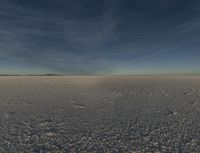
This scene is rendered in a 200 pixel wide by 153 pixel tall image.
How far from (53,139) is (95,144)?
1.35m

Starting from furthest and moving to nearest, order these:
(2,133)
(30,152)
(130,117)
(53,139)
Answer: (130,117), (2,133), (53,139), (30,152)

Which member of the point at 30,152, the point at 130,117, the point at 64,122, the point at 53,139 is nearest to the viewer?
the point at 30,152

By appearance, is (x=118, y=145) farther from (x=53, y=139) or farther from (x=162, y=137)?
(x=53, y=139)

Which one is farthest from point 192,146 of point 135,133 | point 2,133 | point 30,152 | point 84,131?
point 2,133

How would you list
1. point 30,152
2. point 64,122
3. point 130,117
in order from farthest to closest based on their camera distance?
point 130,117, point 64,122, point 30,152

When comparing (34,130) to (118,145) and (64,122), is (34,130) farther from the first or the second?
(118,145)

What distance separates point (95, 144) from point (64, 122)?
276cm

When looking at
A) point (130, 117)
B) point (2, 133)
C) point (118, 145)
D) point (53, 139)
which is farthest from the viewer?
point (130, 117)

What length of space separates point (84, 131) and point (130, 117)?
2767mm

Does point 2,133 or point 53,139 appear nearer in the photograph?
point 53,139

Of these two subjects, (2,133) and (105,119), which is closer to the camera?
(2,133)

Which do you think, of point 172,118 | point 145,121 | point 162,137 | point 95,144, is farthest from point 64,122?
point 172,118

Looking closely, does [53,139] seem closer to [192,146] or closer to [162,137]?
[162,137]

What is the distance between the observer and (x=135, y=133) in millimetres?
6277
